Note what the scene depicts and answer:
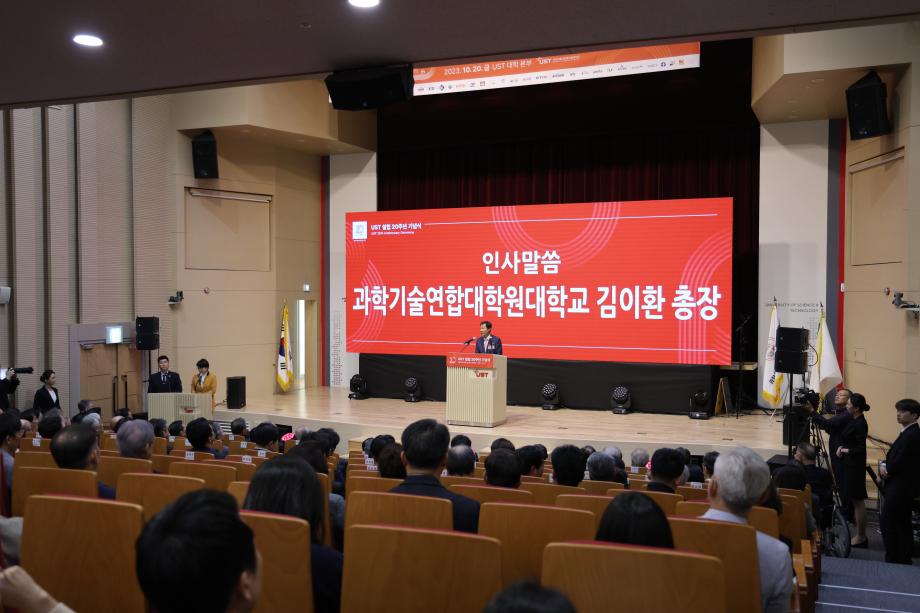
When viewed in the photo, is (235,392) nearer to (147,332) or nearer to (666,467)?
(147,332)

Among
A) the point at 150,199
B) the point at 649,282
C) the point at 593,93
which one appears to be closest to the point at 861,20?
the point at 649,282

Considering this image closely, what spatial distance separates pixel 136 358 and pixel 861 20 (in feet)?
35.3

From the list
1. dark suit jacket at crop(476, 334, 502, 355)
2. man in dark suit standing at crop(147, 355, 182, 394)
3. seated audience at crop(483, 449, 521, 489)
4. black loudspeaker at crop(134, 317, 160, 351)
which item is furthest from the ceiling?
black loudspeaker at crop(134, 317, 160, 351)

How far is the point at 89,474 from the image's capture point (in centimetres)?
274

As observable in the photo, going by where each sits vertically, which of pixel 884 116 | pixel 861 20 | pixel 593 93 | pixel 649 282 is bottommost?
pixel 649 282

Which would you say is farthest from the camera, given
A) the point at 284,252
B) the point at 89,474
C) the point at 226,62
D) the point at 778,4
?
the point at 284,252

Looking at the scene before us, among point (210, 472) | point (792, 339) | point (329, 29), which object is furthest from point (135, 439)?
point (792, 339)

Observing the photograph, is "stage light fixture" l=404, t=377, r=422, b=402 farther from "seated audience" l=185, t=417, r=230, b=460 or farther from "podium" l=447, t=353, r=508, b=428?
"seated audience" l=185, t=417, r=230, b=460

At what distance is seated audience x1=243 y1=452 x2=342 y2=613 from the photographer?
6.52 feet

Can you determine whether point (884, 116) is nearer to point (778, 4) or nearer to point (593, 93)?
point (593, 93)

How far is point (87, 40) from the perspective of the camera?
4.13 meters

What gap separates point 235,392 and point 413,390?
281 centimetres

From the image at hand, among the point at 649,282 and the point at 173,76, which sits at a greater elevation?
the point at 173,76

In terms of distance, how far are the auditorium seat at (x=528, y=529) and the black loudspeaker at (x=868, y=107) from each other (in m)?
8.78
